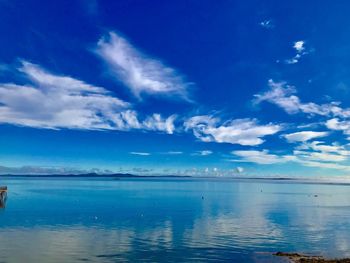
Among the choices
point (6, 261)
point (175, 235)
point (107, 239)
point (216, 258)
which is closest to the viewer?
point (6, 261)

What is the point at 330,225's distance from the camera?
3292 inches

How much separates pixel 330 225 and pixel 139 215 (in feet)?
143

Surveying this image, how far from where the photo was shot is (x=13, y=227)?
71.6m

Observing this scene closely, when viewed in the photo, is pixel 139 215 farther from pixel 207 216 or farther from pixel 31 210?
pixel 31 210

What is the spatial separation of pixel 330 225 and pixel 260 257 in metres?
39.6

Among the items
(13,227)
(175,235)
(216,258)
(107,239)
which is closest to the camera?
(216,258)

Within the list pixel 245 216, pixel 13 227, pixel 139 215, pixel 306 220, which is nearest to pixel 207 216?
pixel 245 216

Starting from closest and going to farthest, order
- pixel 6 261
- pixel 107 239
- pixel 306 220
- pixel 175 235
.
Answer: pixel 6 261, pixel 107 239, pixel 175 235, pixel 306 220

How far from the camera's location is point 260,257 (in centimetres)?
5109

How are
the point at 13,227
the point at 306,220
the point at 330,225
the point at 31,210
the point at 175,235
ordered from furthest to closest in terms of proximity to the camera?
the point at 31,210 → the point at 306,220 → the point at 330,225 → the point at 13,227 → the point at 175,235

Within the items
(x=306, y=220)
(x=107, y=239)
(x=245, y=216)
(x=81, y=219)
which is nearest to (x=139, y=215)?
(x=81, y=219)

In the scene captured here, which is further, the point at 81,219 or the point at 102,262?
the point at 81,219

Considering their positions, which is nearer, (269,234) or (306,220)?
(269,234)

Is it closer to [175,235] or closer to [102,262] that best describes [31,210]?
[175,235]
